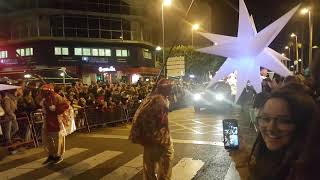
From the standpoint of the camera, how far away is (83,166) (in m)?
9.31

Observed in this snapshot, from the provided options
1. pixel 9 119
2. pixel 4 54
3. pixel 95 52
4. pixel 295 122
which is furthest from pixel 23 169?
pixel 4 54

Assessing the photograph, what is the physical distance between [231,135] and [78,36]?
5159 cm

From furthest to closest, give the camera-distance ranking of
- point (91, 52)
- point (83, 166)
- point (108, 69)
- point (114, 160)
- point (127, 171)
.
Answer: point (108, 69) → point (91, 52) → point (114, 160) → point (83, 166) → point (127, 171)

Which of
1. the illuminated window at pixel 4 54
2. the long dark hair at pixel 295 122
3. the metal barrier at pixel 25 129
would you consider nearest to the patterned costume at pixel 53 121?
the metal barrier at pixel 25 129

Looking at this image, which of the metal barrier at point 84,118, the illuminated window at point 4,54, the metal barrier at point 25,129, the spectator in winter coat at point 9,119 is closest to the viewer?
the spectator in winter coat at point 9,119

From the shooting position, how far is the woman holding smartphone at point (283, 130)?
208 centimetres

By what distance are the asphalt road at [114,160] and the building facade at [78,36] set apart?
38.6 m

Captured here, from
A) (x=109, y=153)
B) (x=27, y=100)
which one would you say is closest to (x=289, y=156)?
(x=109, y=153)

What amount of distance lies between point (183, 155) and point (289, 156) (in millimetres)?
8323

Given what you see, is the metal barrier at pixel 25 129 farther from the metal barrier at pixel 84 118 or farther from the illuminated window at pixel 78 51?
the illuminated window at pixel 78 51

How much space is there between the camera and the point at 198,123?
17.3 meters

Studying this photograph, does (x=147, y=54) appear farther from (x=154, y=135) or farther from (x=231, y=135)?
(x=231, y=135)

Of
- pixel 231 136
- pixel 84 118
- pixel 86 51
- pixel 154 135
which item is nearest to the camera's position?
pixel 231 136

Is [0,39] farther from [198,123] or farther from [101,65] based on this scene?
[198,123]
